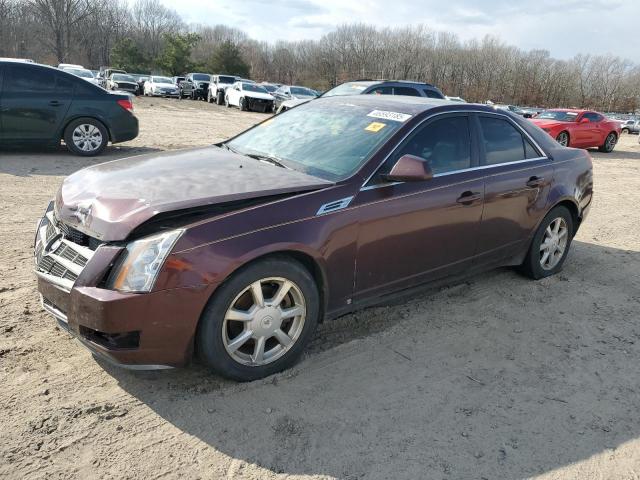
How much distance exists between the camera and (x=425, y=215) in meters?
3.79

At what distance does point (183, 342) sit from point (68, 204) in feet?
3.74

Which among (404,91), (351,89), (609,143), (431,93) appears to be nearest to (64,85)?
(351,89)

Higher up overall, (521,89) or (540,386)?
(521,89)

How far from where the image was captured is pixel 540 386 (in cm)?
337

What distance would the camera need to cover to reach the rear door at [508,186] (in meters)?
4.33

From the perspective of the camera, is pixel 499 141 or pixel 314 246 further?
pixel 499 141

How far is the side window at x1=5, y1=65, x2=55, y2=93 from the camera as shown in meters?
8.97

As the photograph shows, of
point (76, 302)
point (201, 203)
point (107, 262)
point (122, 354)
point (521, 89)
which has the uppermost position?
point (521, 89)

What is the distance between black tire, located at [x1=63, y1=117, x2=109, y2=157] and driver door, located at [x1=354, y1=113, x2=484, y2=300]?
7.77m

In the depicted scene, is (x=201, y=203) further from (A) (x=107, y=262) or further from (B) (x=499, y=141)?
(B) (x=499, y=141)

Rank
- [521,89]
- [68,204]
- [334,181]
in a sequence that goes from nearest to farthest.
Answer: [68,204] < [334,181] < [521,89]

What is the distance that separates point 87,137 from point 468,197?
808 centimetres

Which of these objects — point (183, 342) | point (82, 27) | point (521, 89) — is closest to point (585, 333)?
point (183, 342)

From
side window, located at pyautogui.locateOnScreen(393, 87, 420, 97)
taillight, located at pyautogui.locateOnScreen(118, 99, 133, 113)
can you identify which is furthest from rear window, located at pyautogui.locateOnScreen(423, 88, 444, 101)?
taillight, located at pyautogui.locateOnScreen(118, 99, 133, 113)
